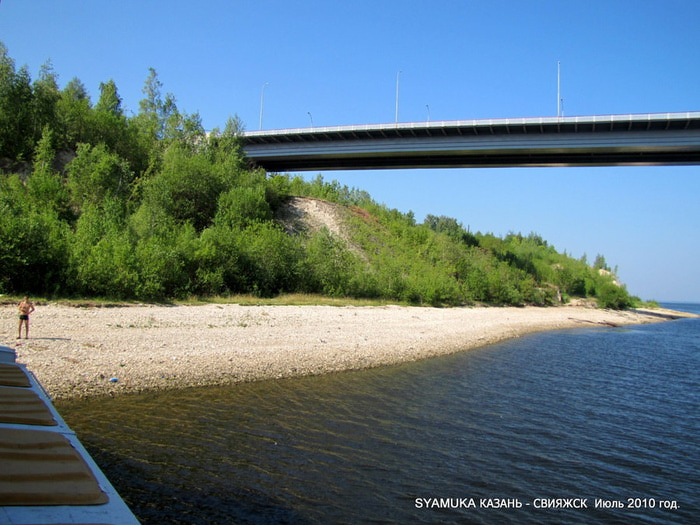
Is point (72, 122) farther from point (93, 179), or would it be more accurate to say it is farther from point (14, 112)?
Result: point (93, 179)

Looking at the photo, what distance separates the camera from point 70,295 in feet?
75.3

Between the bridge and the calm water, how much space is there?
33530mm

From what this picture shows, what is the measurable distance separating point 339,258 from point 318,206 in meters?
18.8

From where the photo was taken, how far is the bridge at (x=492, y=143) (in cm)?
4175

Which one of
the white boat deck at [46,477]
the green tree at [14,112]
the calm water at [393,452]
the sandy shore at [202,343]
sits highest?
the green tree at [14,112]

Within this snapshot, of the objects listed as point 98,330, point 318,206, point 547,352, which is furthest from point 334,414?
point 318,206

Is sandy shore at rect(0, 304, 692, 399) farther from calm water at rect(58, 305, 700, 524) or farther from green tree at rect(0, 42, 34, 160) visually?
green tree at rect(0, 42, 34, 160)

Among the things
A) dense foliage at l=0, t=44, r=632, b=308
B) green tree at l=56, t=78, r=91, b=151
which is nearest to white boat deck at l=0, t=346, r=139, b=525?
dense foliage at l=0, t=44, r=632, b=308

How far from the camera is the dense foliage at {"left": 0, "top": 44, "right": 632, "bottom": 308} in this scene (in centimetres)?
2444

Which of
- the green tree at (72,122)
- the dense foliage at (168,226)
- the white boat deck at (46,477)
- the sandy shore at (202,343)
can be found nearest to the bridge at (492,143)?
the dense foliage at (168,226)

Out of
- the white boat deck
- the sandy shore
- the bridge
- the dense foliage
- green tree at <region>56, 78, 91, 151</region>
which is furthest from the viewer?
green tree at <region>56, 78, 91, 151</region>

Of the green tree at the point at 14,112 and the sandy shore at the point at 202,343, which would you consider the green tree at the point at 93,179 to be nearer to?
the green tree at the point at 14,112

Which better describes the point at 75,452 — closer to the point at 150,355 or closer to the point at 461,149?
the point at 150,355

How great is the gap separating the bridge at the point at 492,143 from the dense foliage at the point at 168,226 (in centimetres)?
608
